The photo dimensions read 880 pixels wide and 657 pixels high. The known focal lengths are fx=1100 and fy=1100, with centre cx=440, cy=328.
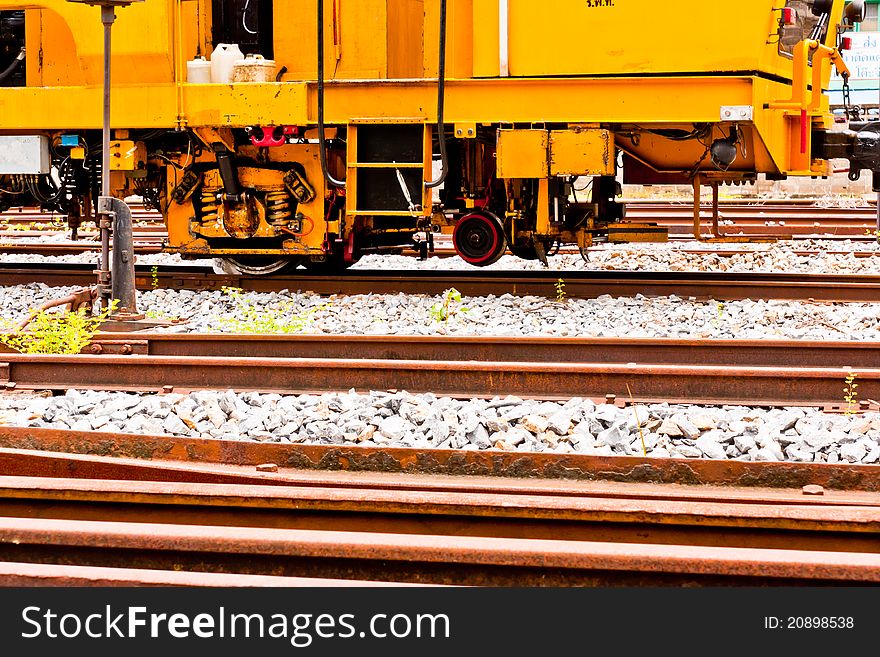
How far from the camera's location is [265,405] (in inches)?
219

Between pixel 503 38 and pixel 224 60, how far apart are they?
2506mm

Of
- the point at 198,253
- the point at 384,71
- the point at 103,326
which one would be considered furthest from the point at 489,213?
the point at 103,326

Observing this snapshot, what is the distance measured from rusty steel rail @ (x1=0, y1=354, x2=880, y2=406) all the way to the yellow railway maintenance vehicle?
11.7 feet

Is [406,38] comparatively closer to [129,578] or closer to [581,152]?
[581,152]

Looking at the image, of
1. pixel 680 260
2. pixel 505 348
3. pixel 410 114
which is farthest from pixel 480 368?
pixel 680 260

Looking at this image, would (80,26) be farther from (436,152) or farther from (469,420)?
(469,420)

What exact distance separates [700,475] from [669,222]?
1122 centimetres

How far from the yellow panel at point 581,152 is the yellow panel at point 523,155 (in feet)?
0.27

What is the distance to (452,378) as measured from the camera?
18.9 feet

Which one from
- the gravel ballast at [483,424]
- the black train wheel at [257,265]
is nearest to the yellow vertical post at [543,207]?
the black train wheel at [257,265]

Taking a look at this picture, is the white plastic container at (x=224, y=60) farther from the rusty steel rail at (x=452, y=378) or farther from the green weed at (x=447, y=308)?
the rusty steel rail at (x=452, y=378)

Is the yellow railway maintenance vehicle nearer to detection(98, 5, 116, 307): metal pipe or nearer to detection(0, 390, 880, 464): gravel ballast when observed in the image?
detection(98, 5, 116, 307): metal pipe

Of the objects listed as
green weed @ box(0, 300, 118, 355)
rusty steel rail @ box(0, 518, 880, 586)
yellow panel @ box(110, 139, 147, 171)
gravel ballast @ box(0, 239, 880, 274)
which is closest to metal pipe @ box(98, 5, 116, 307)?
green weed @ box(0, 300, 118, 355)

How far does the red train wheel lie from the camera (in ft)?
31.8
